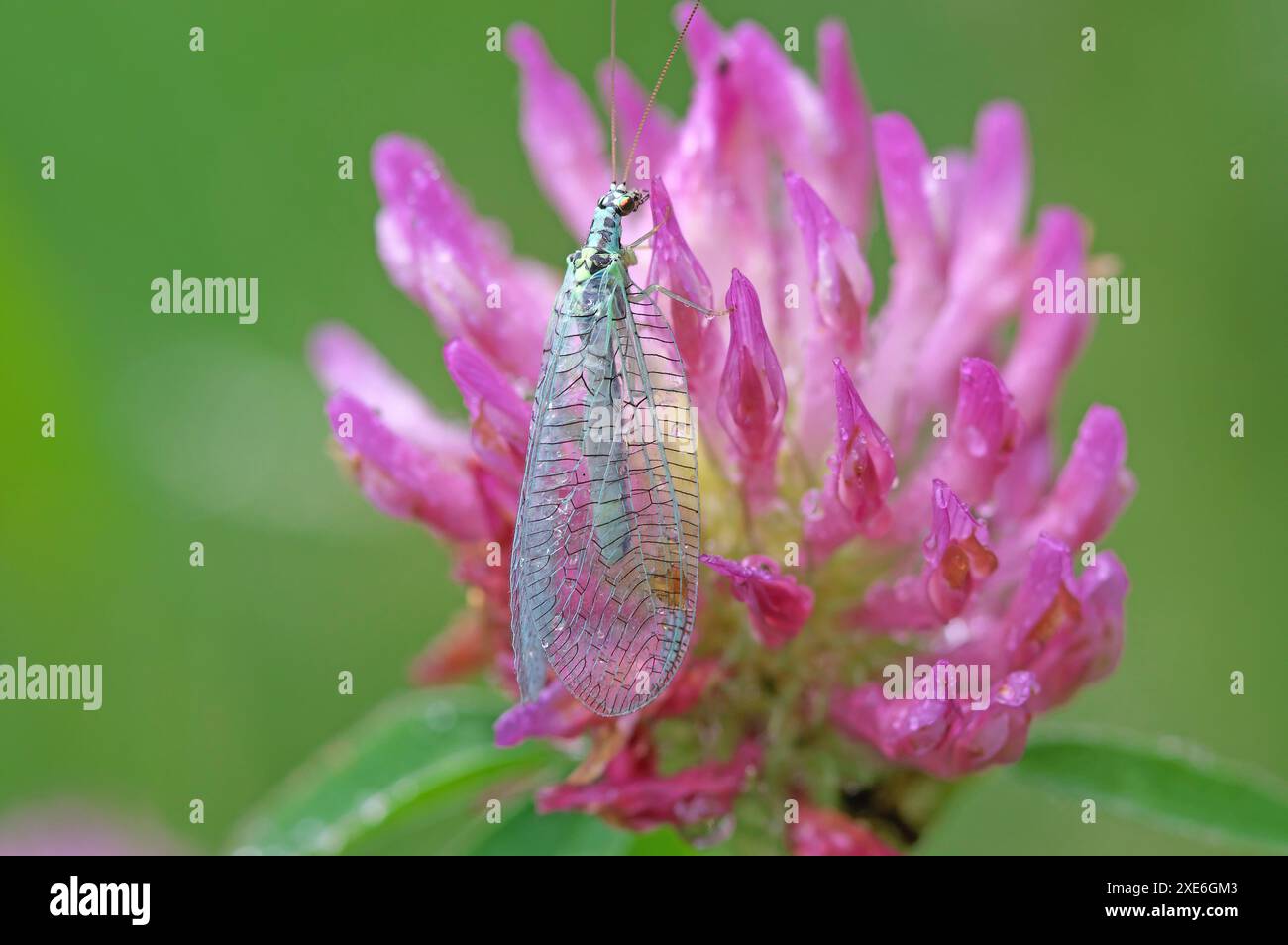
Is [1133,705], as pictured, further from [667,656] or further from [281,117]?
[281,117]

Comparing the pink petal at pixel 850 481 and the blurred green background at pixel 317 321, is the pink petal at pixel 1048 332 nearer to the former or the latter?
the pink petal at pixel 850 481

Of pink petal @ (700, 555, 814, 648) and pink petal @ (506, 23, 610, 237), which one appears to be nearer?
pink petal @ (700, 555, 814, 648)

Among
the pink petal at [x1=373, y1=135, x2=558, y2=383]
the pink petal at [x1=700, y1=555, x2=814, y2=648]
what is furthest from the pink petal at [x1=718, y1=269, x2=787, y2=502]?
the pink petal at [x1=373, y1=135, x2=558, y2=383]

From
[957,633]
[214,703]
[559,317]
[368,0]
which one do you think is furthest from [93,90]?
[957,633]

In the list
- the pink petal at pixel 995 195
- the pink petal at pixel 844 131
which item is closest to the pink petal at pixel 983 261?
the pink petal at pixel 995 195

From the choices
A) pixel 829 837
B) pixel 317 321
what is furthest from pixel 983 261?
pixel 317 321

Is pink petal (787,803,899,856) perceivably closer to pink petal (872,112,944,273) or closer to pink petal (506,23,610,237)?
pink petal (872,112,944,273)
